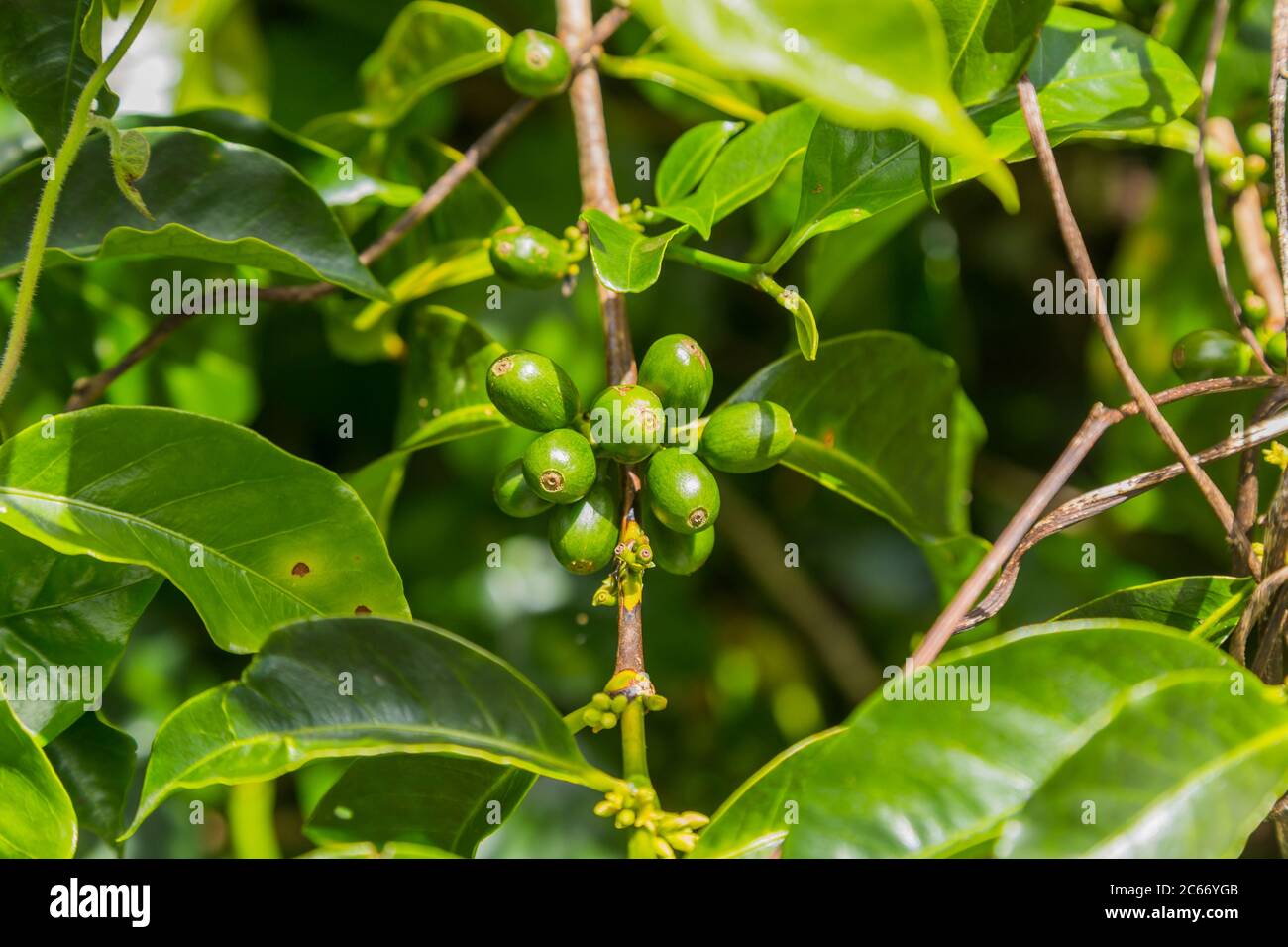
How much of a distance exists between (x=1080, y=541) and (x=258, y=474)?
162cm

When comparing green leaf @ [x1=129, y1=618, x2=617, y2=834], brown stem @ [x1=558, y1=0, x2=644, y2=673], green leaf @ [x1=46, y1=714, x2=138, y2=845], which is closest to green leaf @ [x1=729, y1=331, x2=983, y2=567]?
brown stem @ [x1=558, y1=0, x2=644, y2=673]

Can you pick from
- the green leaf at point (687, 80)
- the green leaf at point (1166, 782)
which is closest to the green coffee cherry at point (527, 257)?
the green leaf at point (687, 80)

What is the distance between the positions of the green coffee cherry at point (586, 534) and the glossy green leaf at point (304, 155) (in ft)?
2.01

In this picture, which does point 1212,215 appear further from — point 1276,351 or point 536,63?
point 536,63

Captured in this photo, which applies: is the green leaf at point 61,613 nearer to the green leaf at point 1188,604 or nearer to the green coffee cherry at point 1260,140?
the green leaf at point 1188,604

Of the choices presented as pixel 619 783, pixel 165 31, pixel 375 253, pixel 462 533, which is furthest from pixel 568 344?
pixel 619 783

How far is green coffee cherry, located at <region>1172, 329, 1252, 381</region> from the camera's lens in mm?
1238

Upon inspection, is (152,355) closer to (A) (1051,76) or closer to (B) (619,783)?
(B) (619,783)

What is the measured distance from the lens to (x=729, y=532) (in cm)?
225

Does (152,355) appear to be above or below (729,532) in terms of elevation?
above

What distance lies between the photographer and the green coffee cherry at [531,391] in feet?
3.42

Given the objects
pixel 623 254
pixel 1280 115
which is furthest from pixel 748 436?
pixel 1280 115

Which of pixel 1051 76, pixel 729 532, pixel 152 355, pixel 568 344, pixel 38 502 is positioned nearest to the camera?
pixel 38 502

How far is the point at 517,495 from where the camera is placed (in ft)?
3.59
